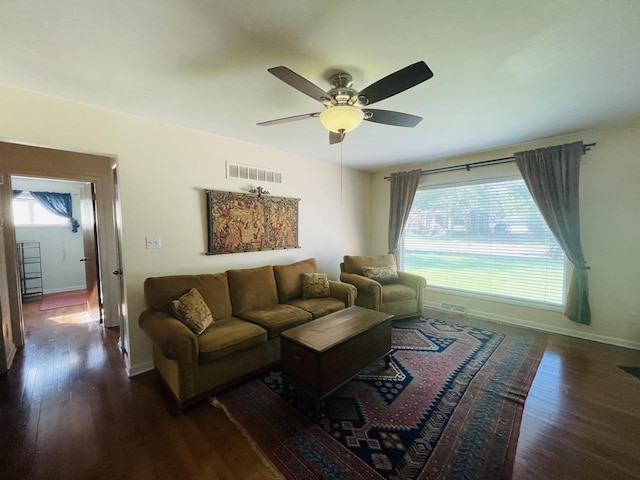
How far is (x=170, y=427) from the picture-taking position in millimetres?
1827

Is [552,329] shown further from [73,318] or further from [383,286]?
[73,318]

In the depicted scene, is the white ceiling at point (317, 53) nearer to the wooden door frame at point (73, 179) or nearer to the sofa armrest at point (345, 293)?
the wooden door frame at point (73, 179)

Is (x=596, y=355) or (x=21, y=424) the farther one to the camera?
(x=596, y=355)

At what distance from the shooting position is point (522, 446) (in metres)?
1.64

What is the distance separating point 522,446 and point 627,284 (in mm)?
2708

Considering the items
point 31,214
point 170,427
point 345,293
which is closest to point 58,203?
point 31,214

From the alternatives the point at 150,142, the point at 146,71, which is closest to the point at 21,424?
the point at 150,142

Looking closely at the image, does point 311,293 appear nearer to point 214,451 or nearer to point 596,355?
point 214,451

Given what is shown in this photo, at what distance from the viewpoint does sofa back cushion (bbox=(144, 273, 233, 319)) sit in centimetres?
247

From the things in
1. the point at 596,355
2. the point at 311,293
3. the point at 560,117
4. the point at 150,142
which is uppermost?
the point at 560,117

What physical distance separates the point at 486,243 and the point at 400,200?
1.52 metres

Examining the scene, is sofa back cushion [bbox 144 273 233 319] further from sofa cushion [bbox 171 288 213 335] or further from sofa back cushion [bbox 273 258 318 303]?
sofa back cushion [bbox 273 258 318 303]

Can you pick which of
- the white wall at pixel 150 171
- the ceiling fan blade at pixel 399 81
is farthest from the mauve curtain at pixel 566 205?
the white wall at pixel 150 171

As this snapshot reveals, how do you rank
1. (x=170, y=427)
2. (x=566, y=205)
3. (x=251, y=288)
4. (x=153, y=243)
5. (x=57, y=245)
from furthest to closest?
1. (x=57, y=245)
2. (x=566, y=205)
3. (x=251, y=288)
4. (x=153, y=243)
5. (x=170, y=427)
